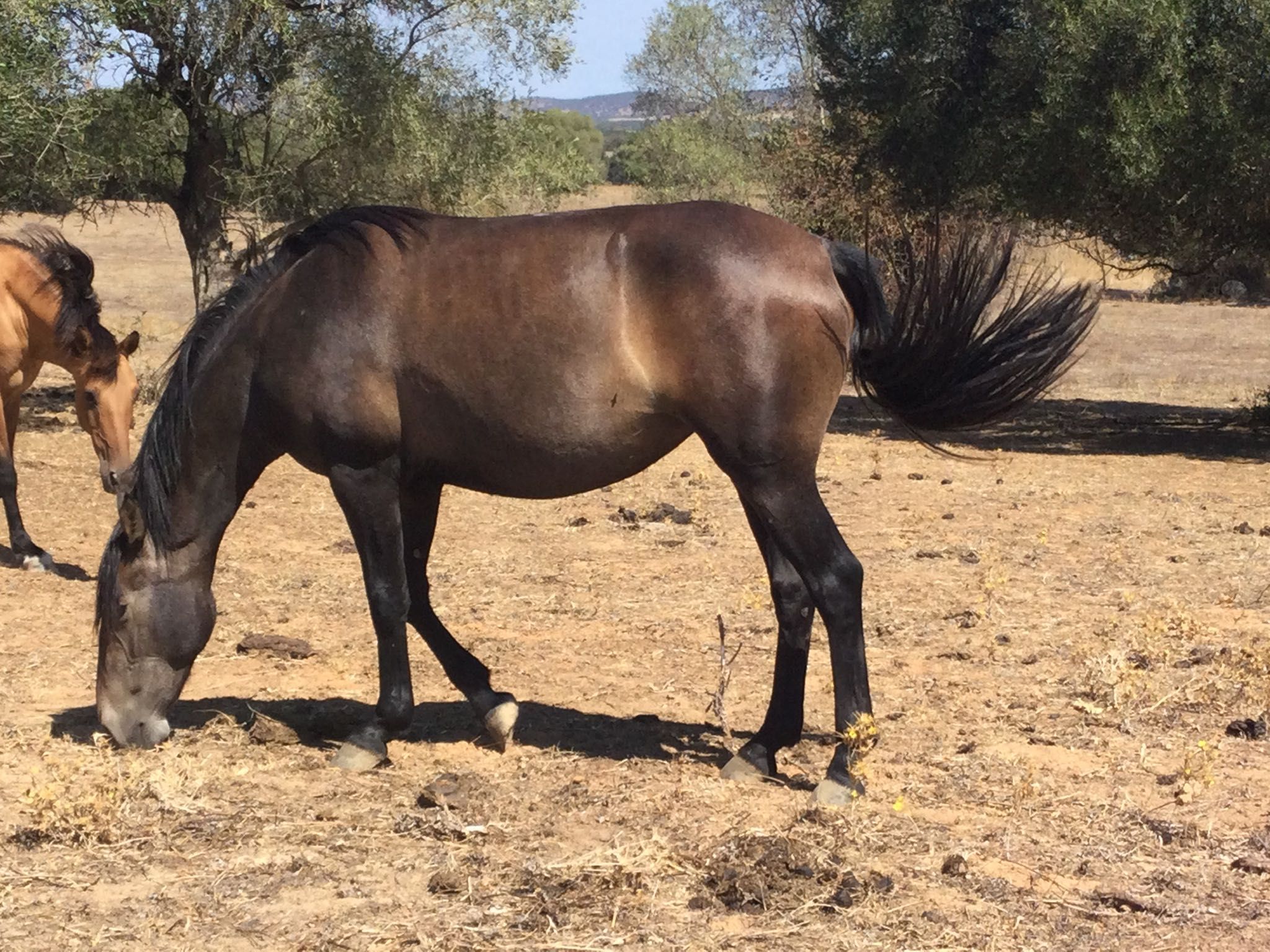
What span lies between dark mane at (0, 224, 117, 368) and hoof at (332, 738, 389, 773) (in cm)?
357

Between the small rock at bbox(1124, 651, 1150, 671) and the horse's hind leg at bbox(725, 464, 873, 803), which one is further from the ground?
the horse's hind leg at bbox(725, 464, 873, 803)

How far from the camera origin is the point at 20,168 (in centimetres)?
1282

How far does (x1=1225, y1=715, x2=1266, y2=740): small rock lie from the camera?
5254mm

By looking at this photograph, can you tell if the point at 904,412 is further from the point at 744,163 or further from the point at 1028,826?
the point at 744,163

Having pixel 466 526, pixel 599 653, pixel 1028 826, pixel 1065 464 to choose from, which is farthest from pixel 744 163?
pixel 1028 826

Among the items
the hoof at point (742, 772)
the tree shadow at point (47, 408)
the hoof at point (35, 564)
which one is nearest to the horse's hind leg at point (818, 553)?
the hoof at point (742, 772)

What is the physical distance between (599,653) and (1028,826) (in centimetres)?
266

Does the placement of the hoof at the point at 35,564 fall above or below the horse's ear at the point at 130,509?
below

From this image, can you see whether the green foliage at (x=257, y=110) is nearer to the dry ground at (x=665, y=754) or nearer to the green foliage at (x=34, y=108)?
the green foliage at (x=34, y=108)

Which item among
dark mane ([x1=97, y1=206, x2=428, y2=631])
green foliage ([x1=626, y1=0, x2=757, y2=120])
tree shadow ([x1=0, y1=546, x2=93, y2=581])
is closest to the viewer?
dark mane ([x1=97, y1=206, x2=428, y2=631])

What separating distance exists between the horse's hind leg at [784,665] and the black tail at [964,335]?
0.73 meters

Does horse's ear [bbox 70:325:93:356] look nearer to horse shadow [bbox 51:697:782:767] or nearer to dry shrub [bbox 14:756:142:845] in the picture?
horse shadow [bbox 51:697:782:767]

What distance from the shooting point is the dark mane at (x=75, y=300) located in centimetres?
743

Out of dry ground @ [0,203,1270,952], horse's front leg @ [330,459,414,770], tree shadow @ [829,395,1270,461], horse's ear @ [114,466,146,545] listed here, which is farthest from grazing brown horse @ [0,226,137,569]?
tree shadow @ [829,395,1270,461]
